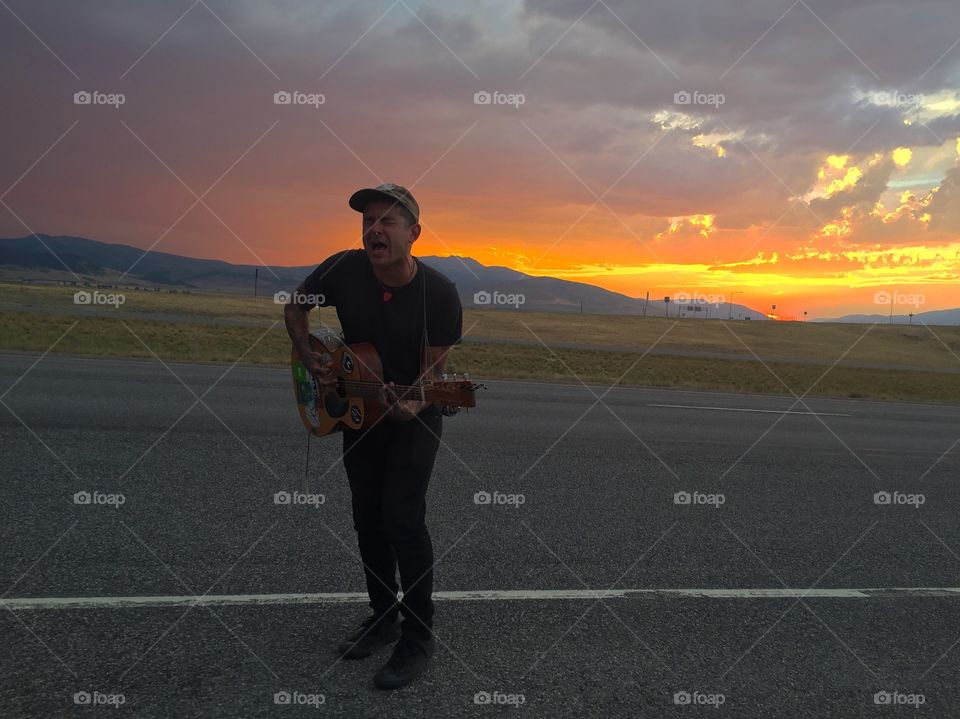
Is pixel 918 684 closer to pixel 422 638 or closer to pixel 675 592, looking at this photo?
pixel 675 592

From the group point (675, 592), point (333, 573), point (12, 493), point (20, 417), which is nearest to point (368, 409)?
point (333, 573)

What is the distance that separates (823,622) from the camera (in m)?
4.01

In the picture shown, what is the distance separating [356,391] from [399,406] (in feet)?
1.11

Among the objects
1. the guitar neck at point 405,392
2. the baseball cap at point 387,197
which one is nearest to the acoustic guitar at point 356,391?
the guitar neck at point 405,392

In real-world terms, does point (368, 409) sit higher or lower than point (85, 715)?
higher

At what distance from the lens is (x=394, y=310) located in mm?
3291

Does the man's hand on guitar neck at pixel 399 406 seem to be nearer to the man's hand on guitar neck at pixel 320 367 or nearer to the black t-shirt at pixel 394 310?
the black t-shirt at pixel 394 310

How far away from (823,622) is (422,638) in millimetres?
2279

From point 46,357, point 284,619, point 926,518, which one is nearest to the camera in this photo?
point 284,619

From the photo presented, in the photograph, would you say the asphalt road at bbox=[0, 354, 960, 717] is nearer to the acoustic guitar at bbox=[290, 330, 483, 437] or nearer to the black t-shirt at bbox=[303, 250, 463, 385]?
the acoustic guitar at bbox=[290, 330, 483, 437]

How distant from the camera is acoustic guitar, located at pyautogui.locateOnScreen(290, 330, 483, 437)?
330 cm

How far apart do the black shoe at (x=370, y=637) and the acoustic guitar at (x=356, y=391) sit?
953 mm

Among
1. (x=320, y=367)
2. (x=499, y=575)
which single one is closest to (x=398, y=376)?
(x=320, y=367)

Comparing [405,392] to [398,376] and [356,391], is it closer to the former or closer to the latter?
[398,376]
